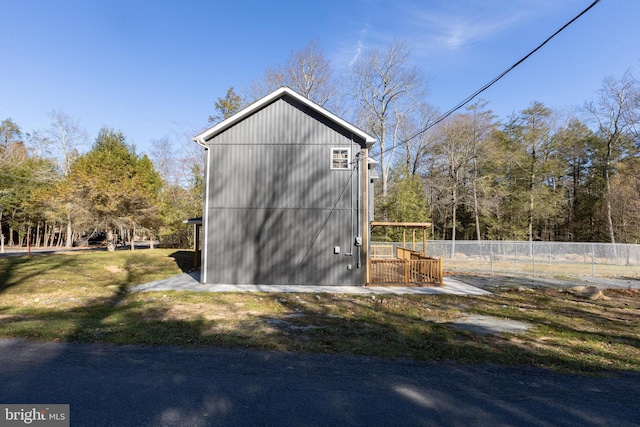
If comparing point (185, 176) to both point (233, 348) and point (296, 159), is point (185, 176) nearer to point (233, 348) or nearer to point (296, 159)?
point (296, 159)

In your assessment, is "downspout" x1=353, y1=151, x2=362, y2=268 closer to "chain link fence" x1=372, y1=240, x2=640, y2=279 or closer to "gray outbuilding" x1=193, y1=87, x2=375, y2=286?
"gray outbuilding" x1=193, y1=87, x2=375, y2=286

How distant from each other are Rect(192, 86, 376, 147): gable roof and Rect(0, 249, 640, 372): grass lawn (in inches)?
229

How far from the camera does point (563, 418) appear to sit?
2.99 m

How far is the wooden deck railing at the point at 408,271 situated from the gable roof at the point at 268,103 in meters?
4.77

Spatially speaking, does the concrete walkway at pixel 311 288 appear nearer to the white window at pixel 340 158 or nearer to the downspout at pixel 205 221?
the downspout at pixel 205 221

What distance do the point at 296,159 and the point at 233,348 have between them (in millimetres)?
8059

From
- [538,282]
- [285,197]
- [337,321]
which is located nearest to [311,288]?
[285,197]

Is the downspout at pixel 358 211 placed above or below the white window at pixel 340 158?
below

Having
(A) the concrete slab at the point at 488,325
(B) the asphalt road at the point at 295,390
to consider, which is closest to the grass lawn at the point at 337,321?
(A) the concrete slab at the point at 488,325

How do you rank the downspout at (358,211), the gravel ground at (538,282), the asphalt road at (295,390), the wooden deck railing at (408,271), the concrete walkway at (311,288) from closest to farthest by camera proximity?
the asphalt road at (295,390), the concrete walkway at (311,288), the downspout at (358,211), the wooden deck railing at (408,271), the gravel ground at (538,282)

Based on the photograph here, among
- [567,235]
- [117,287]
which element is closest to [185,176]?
[117,287]

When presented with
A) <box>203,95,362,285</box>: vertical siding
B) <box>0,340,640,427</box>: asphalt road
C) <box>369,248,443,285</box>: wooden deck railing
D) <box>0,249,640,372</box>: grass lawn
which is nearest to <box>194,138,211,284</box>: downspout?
<box>203,95,362,285</box>: vertical siding

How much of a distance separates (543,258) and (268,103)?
1688 cm

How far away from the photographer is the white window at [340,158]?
11.7m
